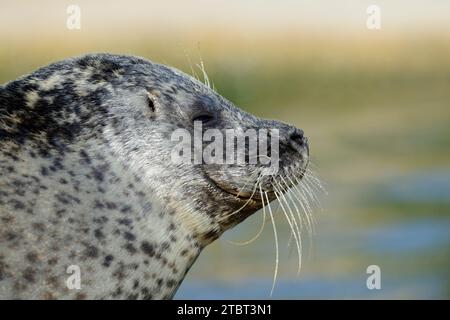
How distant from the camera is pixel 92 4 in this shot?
2502cm

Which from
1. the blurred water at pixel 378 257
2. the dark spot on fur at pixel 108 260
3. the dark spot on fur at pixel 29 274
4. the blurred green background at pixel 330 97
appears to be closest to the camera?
the dark spot on fur at pixel 29 274

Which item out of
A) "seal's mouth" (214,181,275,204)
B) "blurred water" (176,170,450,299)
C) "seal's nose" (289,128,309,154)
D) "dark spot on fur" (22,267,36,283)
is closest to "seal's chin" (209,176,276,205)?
"seal's mouth" (214,181,275,204)

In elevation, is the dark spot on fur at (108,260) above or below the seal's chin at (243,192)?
below

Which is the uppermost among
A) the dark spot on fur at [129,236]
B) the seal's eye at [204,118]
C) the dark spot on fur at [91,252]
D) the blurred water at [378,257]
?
the seal's eye at [204,118]

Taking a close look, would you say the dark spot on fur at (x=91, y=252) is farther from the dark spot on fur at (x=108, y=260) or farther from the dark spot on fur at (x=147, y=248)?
the dark spot on fur at (x=147, y=248)

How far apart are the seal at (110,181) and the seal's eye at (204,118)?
0.01 m

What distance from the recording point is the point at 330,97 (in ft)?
82.2

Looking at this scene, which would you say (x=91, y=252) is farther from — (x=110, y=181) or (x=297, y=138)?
(x=297, y=138)

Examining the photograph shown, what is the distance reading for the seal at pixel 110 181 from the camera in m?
8.69

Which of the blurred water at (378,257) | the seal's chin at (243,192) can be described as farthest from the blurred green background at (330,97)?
the seal's chin at (243,192)

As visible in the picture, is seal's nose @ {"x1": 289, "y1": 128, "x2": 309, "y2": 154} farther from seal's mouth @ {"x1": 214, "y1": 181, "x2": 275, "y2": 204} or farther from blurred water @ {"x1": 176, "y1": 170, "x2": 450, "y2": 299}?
Answer: blurred water @ {"x1": 176, "y1": 170, "x2": 450, "y2": 299}

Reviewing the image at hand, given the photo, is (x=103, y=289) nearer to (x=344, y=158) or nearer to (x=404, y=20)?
(x=344, y=158)

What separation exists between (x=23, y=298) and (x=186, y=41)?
15300 mm

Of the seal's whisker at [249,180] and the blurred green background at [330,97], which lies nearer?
the seal's whisker at [249,180]
